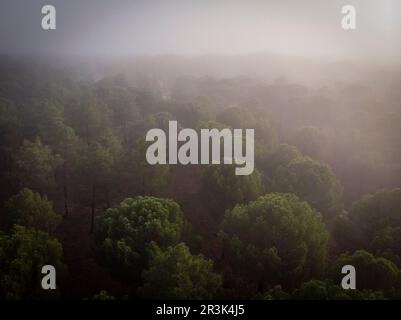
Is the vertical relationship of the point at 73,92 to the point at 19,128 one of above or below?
above

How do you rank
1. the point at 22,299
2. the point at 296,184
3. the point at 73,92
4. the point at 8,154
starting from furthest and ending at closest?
1. the point at 73,92
2. the point at 8,154
3. the point at 296,184
4. the point at 22,299

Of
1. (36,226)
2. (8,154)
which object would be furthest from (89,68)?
(36,226)

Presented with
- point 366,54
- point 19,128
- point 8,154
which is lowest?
point 8,154

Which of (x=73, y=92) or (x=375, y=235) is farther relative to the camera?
(x=73, y=92)

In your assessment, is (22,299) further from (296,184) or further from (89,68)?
(89,68)

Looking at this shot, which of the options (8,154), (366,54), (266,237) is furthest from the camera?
(366,54)

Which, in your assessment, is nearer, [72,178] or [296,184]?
[296,184]
